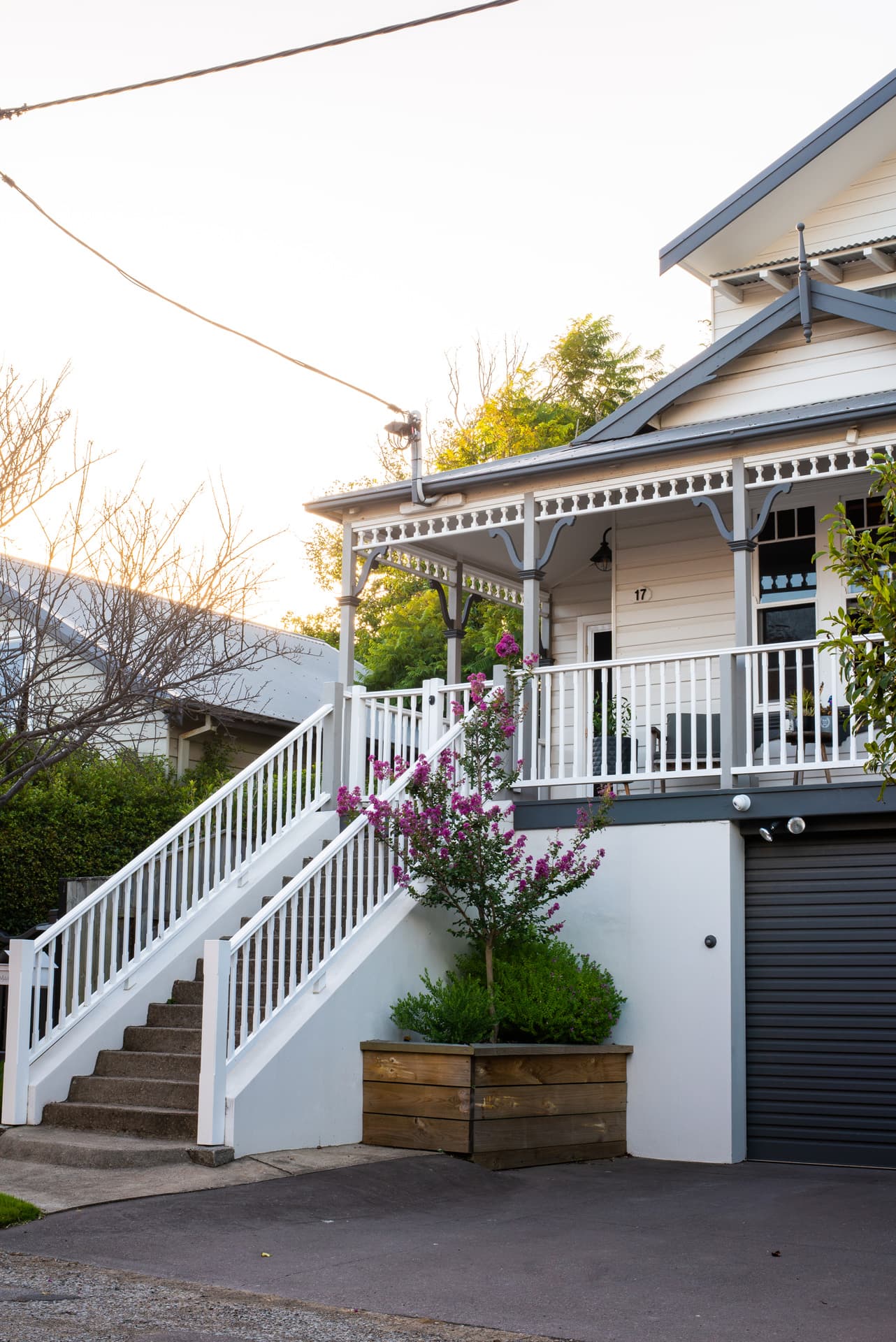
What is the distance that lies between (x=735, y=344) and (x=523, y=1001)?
662 cm

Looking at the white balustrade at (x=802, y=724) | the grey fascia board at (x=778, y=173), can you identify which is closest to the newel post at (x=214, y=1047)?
the white balustrade at (x=802, y=724)

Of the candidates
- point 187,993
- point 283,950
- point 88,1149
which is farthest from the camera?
point 187,993

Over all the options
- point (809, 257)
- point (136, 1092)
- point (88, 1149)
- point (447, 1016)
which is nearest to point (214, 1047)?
point (88, 1149)

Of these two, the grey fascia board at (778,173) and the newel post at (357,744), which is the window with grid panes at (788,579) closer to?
the grey fascia board at (778,173)

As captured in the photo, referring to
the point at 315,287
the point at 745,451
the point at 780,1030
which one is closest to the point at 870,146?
the point at 745,451

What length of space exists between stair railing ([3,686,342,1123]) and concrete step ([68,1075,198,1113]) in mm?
377

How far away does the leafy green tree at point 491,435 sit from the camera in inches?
1081

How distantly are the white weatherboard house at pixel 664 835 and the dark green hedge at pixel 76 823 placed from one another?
2.62 metres

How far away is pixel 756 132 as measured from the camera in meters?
20.3

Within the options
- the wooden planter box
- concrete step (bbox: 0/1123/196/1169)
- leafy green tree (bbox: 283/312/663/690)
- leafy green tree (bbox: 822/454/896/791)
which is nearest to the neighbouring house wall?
the wooden planter box

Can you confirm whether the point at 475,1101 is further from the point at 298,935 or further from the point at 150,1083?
the point at 298,935

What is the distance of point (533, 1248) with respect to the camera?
6.82m

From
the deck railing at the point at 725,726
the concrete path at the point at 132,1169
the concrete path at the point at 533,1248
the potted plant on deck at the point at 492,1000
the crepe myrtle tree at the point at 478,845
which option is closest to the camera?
the concrete path at the point at 533,1248

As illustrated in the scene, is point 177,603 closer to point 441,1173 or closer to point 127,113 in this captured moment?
point 127,113
